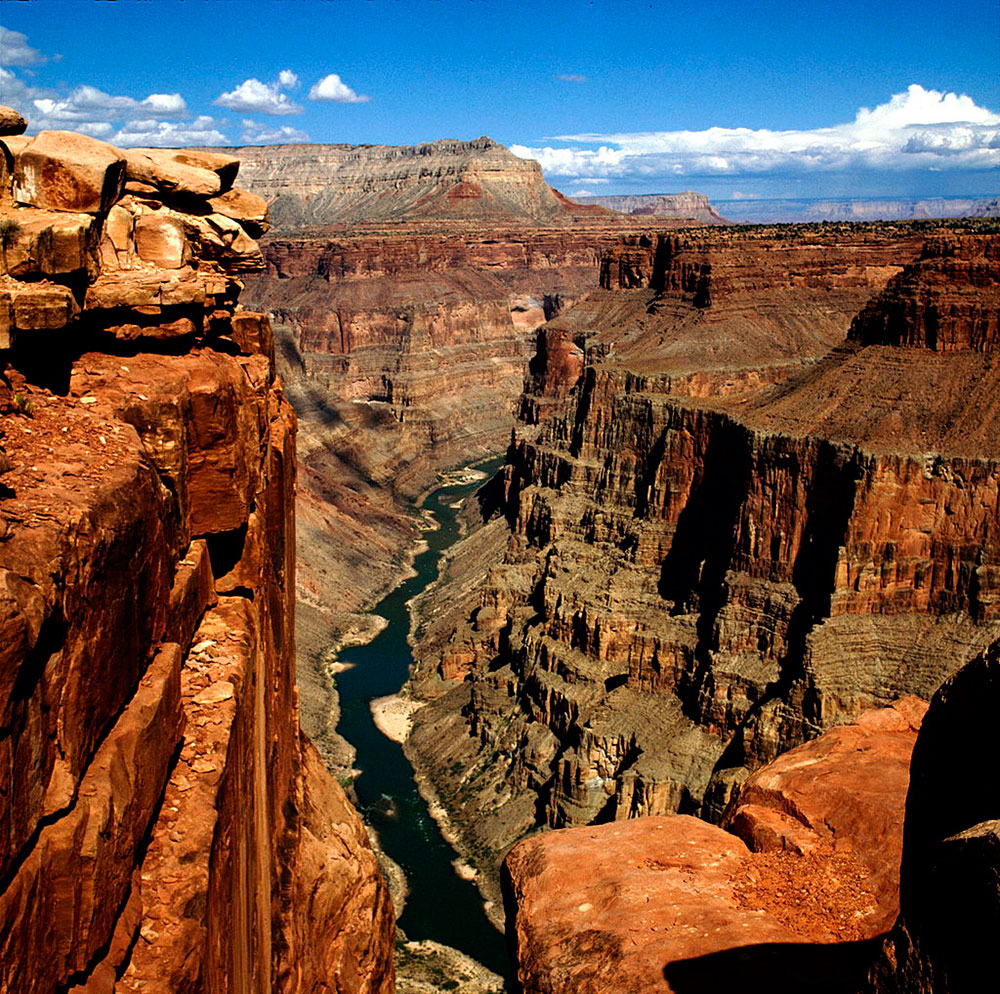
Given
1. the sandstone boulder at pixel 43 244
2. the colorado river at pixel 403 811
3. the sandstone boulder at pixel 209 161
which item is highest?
the sandstone boulder at pixel 209 161

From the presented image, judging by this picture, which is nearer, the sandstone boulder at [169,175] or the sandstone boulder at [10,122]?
the sandstone boulder at [10,122]

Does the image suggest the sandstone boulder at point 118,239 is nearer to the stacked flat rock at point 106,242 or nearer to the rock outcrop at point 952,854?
the stacked flat rock at point 106,242

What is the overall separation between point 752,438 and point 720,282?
46.6 m

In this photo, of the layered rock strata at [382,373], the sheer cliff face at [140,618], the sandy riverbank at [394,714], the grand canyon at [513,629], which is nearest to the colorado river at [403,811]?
the grand canyon at [513,629]

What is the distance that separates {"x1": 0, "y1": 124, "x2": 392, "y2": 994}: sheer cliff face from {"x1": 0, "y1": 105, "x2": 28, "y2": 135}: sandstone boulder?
72 cm

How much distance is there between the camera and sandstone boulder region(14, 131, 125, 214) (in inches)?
507

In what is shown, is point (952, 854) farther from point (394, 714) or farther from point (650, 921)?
point (394, 714)

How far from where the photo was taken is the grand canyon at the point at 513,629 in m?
9.16

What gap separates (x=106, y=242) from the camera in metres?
15.2

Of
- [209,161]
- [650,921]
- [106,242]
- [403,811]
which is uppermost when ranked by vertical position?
[209,161]

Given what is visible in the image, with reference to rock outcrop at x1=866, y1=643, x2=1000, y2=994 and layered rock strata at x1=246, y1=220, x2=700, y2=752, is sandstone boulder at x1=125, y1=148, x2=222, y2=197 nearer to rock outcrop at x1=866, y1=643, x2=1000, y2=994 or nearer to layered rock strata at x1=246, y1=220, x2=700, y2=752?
rock outcrop at x1=866, y1=643, x2=1000, y2=994

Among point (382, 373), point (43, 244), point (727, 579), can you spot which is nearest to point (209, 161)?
point (43, 244)

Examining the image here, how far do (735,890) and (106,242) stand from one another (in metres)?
12.9

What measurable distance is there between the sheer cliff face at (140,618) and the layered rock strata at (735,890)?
4304 millimetres
